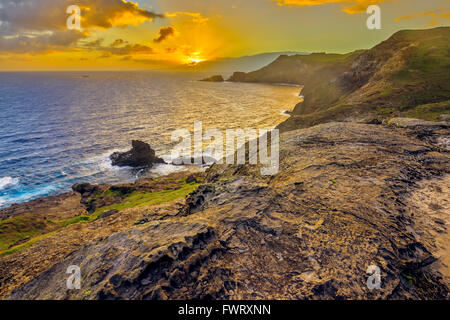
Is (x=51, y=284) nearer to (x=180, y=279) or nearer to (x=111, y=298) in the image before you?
(x=111, y=298)

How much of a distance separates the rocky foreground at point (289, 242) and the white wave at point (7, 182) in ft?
128

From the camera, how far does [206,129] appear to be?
8538cm

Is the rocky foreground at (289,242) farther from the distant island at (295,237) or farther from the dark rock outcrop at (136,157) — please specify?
the dark rock outcrop at (136,157)

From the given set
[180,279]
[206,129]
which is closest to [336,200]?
[180,279]

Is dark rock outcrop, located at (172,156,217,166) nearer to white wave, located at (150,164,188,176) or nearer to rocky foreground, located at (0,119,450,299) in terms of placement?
white wave, located at (150,164,188,176)

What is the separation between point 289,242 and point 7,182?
6022 centimetres

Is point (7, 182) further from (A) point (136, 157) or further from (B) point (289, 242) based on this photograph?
(B) point (289, 242)

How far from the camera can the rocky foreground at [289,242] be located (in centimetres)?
870

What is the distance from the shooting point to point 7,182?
155ft

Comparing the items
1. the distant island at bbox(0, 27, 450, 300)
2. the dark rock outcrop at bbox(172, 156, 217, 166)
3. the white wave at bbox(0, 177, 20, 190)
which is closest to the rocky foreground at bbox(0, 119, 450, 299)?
the distant island at bbox(0, 27, 450, 300)

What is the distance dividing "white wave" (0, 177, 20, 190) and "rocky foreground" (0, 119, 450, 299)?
39040 mm

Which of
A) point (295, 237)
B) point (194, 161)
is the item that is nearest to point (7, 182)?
point (194, 161)

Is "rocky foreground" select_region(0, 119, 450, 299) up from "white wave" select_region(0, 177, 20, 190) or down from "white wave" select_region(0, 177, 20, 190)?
up

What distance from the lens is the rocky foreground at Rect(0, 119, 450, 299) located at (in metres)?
8.70
